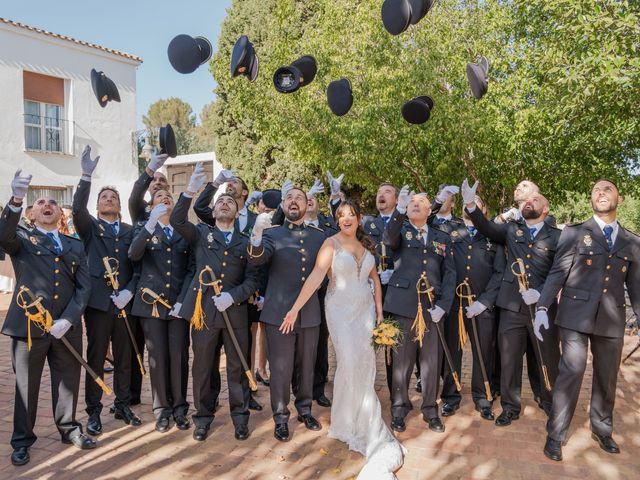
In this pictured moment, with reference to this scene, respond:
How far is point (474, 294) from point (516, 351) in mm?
671

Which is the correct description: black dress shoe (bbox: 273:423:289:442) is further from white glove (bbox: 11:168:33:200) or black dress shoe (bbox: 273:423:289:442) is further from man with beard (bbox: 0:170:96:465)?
white glove (bbox: 11:168:33:200)

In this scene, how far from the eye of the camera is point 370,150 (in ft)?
34.6

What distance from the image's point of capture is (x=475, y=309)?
5164 millimetres

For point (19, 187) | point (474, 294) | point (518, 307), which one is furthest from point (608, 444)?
point (19, 187)

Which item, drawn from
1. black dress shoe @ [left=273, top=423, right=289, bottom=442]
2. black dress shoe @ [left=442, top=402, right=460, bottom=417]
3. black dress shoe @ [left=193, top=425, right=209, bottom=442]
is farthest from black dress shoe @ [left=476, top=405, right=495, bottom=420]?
black dress shoe @ [left=193, top=425, right=209, bottom=442]

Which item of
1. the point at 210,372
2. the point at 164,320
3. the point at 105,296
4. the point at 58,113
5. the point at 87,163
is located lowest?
the point at 210,372

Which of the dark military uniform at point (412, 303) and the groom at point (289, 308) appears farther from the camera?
the dark military uniform at point (412, 303)

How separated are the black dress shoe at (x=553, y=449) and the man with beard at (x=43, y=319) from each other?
364 centimetres

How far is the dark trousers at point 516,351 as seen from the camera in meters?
4.93

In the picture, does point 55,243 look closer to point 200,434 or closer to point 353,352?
point 200,434

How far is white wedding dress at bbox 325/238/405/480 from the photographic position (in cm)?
437

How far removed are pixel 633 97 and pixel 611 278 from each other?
12.4ft

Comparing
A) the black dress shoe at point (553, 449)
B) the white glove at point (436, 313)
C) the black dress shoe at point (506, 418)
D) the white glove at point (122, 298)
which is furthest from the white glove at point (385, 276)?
the white glove at point (122, 298)

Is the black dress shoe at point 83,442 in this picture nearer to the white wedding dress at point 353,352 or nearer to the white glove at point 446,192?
the white wedding dress at point 353,352
